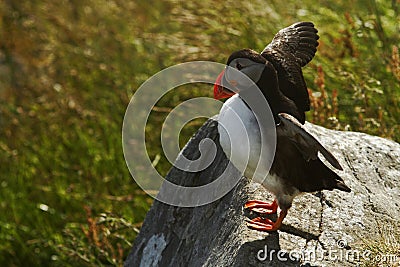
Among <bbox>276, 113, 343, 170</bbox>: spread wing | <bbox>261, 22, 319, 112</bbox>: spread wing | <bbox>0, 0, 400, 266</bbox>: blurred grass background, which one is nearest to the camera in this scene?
<bbox>276, 113, 343, 170</bbox>: spread wing

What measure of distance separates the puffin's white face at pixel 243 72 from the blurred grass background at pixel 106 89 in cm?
122

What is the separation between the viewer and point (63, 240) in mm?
4781

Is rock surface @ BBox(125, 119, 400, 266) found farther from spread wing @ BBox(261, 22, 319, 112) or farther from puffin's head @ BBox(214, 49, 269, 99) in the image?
puffin's head @ BBox(214, 49, 269, 99)

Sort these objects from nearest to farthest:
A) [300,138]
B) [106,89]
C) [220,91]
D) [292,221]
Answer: [300,138]
[220,91]
[292,221]
[106,89]

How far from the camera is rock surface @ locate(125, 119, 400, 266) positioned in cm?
260

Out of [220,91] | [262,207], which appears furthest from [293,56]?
[262,207]

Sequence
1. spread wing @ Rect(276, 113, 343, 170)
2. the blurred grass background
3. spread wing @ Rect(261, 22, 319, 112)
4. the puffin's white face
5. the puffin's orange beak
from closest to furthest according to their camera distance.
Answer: spread wing @ Rect(276, 113, 343, 170), the puffin's white face, the puffin's orange beak, spread wing @ Rect(261, 22, 319, 112), the blurred grass background

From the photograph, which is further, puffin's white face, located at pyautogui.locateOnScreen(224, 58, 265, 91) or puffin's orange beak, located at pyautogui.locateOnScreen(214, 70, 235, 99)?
puffin's orange beak, located at pyautogui.locateOnScreen(214, 70, 235, 99)

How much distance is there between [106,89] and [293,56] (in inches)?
143

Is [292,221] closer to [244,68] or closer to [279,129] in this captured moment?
[279,129]

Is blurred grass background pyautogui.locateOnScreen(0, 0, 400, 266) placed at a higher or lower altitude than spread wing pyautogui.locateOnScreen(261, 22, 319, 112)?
lower

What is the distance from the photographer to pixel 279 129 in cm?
259

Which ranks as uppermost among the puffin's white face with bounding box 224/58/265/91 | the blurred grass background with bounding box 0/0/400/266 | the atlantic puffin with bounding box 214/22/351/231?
the puffin's white face with bounding box 224/58/265/91

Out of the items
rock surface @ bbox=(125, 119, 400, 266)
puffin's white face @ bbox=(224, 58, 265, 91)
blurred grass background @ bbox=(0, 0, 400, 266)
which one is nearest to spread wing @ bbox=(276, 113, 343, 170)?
puffin's white face @ bbox=(224, 58, 265, 91)
